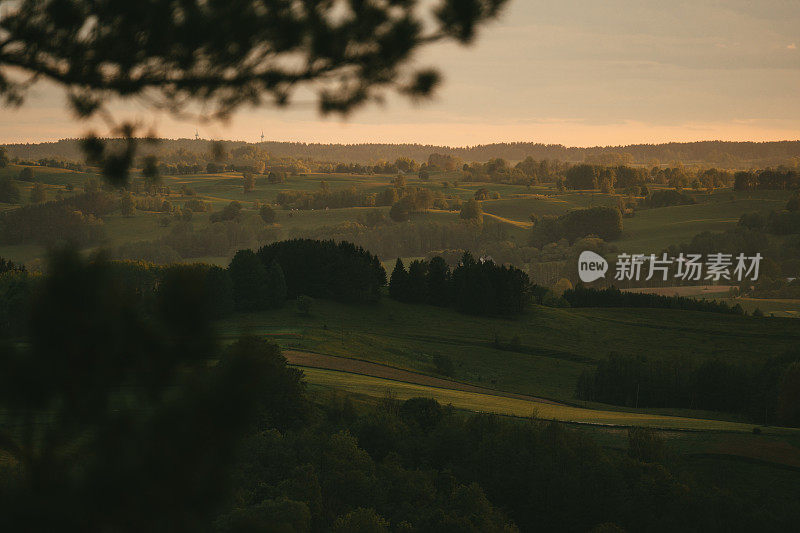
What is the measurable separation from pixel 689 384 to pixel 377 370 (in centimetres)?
4153

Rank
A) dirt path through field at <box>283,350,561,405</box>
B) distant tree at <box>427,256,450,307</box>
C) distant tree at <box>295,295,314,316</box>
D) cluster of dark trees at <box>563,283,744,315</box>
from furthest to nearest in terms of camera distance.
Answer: cluster of dark trees at <box>563,283,744,315</box> → distant tree at <box>427,256,450,307</box> → distant tree at <box>295,295,314,316</box> → dirt path through field at <box>283,350,561,405</box>

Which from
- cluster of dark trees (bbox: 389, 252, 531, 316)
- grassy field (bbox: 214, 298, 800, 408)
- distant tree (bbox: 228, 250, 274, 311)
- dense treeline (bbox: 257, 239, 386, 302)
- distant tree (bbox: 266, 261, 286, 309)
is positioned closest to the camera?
grassy field (bbox: 214, 298, 800, 408)

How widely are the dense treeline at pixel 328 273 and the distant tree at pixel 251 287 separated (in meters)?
7.23

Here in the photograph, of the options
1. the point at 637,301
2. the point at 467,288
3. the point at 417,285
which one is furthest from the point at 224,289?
the point at 637,301

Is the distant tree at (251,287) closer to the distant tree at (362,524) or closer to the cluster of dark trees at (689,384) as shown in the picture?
the cluster of dark trees at (689,384)

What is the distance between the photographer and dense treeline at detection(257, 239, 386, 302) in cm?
11475

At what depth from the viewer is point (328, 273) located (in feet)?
382

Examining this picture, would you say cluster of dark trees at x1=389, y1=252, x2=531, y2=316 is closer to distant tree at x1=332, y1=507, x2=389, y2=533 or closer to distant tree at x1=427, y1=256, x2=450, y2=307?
distant tree at x1=427, y1=256, x2=450, y2=307

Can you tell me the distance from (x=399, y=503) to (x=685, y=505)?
18980mm

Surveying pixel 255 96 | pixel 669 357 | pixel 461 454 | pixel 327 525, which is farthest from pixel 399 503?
pixel 669 357

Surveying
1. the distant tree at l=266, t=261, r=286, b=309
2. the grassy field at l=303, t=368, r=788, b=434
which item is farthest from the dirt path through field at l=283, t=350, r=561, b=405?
the distant tree at l=266, t=261, r=286, b=309

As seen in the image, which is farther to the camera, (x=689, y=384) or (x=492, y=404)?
(x=689, y=384)

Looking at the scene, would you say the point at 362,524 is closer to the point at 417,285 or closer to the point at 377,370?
the point at 377,370

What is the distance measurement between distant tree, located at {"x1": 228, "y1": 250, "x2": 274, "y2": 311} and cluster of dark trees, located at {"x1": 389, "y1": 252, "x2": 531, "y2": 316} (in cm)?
2389
